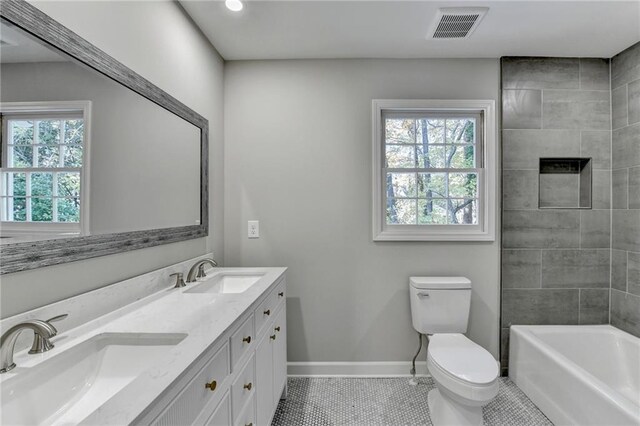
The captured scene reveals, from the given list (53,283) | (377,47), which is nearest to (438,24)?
(377,47)

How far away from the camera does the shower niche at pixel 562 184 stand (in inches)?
92.4

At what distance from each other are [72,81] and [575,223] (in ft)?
10.1

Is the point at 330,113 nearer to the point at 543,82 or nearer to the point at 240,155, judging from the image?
the point at 240,155

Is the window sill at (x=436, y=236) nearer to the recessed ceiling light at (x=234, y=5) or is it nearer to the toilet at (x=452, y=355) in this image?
the toilet at (x=452, y=355)

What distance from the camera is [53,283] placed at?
101 cm

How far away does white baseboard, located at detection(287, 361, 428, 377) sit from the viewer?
2.31 m

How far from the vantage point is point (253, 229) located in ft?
7.70

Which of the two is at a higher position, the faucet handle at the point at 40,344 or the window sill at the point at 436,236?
the window sill at the point at 436,236

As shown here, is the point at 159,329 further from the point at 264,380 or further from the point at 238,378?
the point at 264,380

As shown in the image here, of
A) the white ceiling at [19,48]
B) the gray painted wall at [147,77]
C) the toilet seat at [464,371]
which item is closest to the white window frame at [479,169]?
the toilet seat at [464,371]

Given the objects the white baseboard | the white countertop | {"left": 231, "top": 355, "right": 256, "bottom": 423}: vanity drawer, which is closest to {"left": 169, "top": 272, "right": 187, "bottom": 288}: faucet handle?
the white countertop

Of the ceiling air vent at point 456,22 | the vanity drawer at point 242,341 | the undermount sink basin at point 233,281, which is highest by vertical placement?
the ceiling air vent at point 456,22

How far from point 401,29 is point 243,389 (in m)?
2.18

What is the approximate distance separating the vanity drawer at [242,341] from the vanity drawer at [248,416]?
0.22 meters
